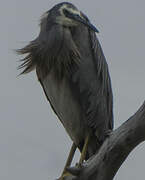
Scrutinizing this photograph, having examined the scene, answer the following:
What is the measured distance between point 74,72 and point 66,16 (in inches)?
24.2

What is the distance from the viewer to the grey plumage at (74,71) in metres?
6.34

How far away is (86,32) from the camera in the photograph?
6402 millimetres

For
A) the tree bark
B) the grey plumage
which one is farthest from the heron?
the tree bark

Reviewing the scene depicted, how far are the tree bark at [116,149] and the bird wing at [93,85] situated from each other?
4.44 feet

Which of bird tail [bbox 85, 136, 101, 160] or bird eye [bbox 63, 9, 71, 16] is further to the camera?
bird eye [bbox 63, 9, 71, 16]

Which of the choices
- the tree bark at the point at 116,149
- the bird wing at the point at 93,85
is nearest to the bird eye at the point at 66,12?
the bird wing at the point at 93,85

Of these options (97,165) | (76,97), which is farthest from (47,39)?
(97,165)

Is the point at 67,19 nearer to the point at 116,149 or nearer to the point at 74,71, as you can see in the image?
the point at 74,71

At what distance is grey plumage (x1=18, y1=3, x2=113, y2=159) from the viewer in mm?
6340

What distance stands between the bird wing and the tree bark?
1.35 meters

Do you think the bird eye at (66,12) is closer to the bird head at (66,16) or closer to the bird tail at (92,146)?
the bird head at (66,16)

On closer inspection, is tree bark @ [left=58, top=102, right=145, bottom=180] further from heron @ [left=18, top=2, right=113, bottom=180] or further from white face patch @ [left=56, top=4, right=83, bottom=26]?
white face patch @ [left=56, top=4, right=83, bottom=26]

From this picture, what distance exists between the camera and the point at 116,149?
4637 mm

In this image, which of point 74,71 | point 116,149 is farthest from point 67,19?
point 116,149
